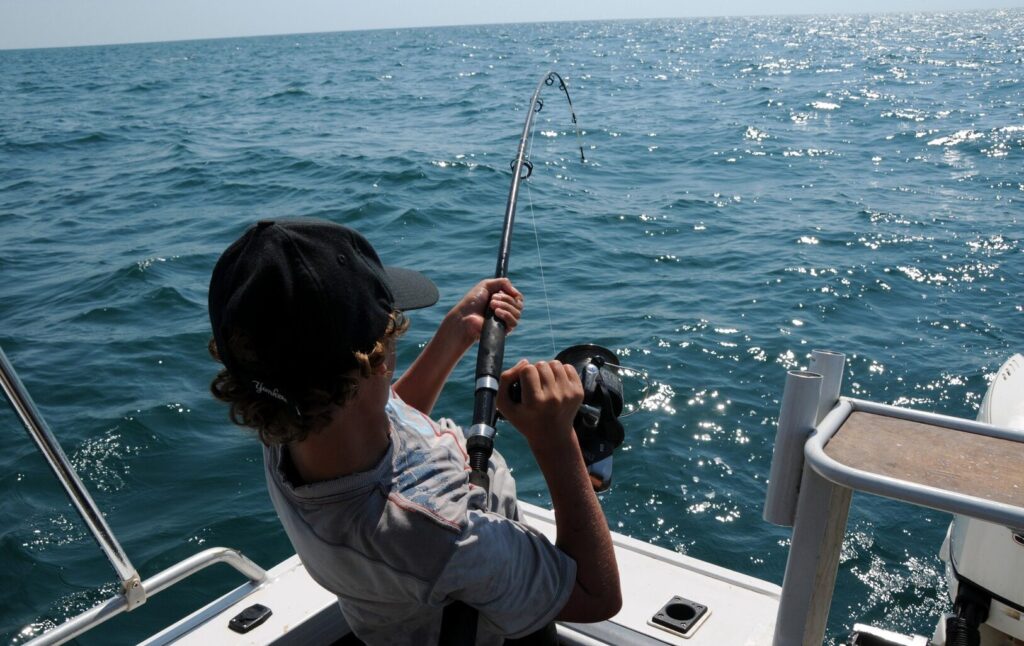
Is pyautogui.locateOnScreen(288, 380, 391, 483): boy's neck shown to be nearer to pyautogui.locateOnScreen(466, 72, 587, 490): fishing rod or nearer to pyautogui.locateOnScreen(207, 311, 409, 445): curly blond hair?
pyautogui.locateOnScreen(207, 311, 409, 445): curly blond hair

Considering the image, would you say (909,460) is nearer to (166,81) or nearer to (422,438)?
(422,438)

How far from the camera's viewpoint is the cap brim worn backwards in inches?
60.9

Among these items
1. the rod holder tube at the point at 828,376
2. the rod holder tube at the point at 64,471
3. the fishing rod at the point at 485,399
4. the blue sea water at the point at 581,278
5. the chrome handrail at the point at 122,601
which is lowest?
the blue sea water at the point at 581,278

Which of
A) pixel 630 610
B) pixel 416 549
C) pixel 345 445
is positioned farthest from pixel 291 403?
pixel 630 610

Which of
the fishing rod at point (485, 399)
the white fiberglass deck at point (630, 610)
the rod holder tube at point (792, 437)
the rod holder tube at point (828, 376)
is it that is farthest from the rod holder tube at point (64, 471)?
the rod holder tube at point (828, 376)

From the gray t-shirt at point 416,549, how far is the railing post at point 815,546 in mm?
406

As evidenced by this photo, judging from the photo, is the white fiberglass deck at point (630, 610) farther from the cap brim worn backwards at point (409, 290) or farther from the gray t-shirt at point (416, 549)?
the cap brim worn backwards at point (409, 290)

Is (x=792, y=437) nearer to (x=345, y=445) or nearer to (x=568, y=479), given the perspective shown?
(x=568, y=479)

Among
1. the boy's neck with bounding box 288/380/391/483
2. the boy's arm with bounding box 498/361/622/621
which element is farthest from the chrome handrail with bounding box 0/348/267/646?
the boy's arm with bounding box 498/361/622/621

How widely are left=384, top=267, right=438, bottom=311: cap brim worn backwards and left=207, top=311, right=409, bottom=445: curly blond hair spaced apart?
19cm

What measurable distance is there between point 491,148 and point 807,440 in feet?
40.9

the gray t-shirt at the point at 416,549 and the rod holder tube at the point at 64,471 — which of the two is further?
the rod holder tube at the point at 64,471

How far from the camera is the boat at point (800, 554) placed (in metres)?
1.38

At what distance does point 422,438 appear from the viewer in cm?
156
